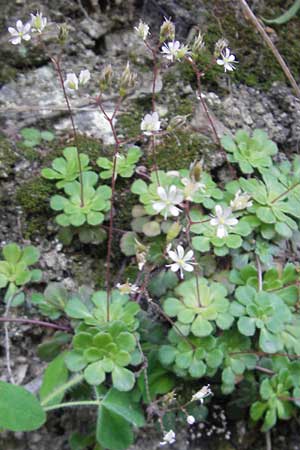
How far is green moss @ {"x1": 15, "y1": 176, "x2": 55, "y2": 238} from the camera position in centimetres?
191

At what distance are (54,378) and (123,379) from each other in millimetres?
190

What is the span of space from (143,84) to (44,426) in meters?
1.20

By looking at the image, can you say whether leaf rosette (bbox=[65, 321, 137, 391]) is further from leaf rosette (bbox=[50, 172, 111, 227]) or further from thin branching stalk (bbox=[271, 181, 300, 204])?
thin branching stalk (bbox=[271, 181, 300, 204])

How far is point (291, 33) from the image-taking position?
243 centimetres

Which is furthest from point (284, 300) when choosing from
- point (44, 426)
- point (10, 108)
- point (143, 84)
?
point (10, 108)

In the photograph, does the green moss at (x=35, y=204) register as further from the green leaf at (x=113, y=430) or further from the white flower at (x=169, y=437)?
the white flower at (x=169, y=437)

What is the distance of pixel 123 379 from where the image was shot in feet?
5.15

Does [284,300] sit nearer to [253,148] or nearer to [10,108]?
[253,148]

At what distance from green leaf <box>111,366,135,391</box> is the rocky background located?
0.18 metres

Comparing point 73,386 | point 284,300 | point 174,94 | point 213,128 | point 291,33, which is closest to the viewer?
point 73,386

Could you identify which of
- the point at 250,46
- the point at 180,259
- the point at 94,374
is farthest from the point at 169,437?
the point at 250,46

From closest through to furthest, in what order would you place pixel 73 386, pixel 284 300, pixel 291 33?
1. pixel 73 386
2. pixel 284 300
3. pixel 291 33

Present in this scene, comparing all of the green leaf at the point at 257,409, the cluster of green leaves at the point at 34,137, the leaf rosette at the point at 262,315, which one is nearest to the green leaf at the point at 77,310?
the leaf rosette at the point at 262,315

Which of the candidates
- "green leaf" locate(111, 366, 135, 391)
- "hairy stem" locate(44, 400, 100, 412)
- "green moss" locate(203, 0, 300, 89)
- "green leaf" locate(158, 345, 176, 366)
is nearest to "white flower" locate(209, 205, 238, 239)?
"green leaf" locate(158, 345, 176, 366)
